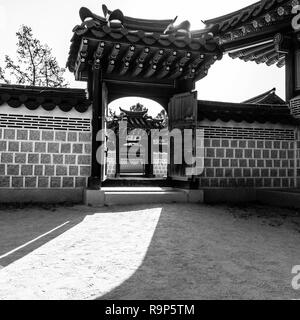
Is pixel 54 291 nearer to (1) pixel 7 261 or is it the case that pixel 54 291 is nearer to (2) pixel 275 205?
(1) pixel 7 261

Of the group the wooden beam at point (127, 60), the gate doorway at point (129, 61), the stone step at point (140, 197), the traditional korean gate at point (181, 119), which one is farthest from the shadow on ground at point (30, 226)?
the wooden beam at point (127, 60)

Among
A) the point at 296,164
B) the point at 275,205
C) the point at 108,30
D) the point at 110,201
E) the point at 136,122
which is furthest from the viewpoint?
the point at 136,122

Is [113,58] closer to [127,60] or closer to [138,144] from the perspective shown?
[127,60]

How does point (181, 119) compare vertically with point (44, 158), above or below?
above

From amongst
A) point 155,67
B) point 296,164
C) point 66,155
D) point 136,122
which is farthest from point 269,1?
point 136,122

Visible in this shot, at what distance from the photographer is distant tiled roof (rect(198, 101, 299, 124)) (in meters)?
8.03

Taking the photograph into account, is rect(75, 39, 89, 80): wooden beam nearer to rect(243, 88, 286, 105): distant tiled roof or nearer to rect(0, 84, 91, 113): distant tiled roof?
rect(0, 84, 91, 113): distant tiled roof

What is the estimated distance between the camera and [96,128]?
23.6 feet

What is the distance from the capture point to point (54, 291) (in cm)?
248

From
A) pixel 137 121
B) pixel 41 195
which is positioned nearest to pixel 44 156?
pixel 41 195

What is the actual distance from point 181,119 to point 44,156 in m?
3.49

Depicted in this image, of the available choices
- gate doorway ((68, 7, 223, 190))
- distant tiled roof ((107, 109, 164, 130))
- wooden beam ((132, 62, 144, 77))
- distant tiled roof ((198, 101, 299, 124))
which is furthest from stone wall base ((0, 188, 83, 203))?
distant tiled roof ((107, 109, 164, 130))

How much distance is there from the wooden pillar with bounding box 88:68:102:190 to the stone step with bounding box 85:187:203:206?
242mm
